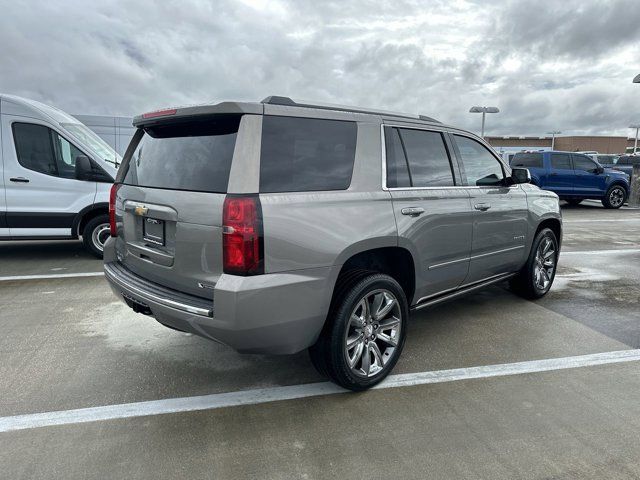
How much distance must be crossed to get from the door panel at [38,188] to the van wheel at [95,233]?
0.78ft

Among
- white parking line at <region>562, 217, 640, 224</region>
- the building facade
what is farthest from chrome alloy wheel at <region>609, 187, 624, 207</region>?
the building facade

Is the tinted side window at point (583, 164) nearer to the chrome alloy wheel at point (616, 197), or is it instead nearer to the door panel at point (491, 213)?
the chrome alloy wheel at point (616, 197)

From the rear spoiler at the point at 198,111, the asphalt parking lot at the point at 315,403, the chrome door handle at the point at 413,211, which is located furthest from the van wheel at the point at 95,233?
the chrome door handle at the point at 413,211

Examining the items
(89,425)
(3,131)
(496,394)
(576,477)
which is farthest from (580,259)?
(3,131)

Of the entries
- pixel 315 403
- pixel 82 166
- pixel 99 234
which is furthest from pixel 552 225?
pixel 99 234

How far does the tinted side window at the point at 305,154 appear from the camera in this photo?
8.65ft

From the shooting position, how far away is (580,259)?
7.42 m

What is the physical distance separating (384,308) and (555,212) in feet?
10.1

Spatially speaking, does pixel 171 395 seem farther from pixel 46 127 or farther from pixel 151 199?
pixel 46 127

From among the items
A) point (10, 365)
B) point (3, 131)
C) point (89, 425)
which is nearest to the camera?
point (89, 425)

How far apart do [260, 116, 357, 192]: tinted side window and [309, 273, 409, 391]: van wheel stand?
28.2 inches

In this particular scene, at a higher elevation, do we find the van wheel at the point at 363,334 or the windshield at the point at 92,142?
the windshield at the point at 92,142

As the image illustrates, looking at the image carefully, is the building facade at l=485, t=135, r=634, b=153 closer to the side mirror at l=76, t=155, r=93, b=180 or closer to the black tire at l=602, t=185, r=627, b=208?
the black tire at l=602, t=185, r=627, b=208

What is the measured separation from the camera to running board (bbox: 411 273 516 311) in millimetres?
3715
